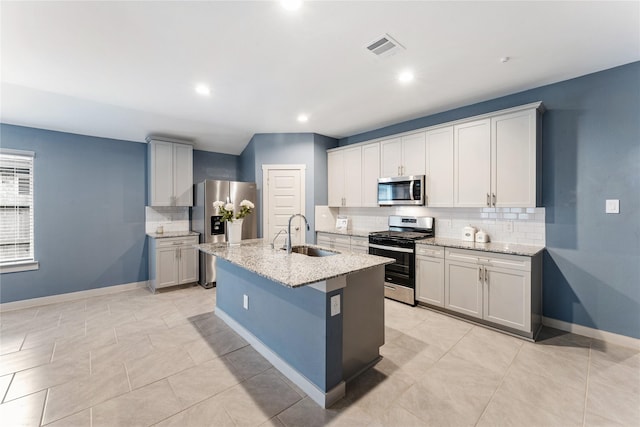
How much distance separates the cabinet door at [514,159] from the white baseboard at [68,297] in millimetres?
5590

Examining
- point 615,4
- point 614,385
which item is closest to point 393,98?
point 615,4

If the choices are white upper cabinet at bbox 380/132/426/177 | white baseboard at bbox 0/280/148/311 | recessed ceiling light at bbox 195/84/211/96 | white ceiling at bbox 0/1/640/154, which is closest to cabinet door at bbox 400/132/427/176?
white upper cabinet at bbox 380/132/426/177

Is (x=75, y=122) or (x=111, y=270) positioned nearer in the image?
(x=75, y=122)

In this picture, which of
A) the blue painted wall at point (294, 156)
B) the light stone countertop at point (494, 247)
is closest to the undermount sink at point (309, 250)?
the light stone countertop at point (494, 247)

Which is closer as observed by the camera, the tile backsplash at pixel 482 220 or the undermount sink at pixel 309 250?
the undermount sink at pixel 309 250

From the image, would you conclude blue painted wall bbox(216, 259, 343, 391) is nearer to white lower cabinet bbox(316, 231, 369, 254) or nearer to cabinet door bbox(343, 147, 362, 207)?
white lower cabinet bbox(316, 231, 369, 254)

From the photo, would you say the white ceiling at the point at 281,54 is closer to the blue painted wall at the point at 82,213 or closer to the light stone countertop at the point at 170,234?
the blue painted wall at the point at 82,213

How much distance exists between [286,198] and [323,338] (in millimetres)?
3329

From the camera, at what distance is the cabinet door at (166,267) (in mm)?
4387

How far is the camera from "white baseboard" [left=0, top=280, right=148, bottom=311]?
372 centimetres

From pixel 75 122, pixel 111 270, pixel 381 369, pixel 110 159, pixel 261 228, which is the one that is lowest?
pixel 381 369

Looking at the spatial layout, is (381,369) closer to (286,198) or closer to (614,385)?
(614,385)

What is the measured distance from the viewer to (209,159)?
546 cm

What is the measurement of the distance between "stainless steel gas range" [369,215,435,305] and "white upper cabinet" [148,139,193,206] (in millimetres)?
3344
